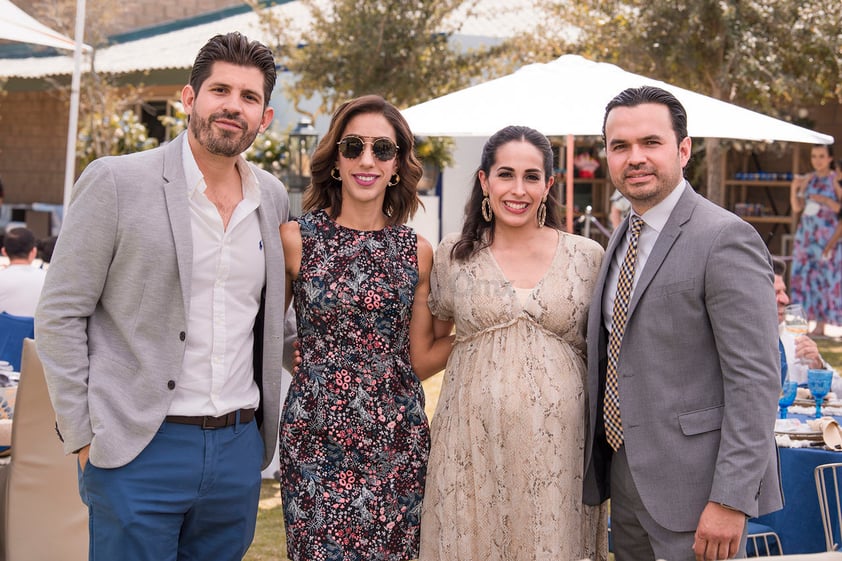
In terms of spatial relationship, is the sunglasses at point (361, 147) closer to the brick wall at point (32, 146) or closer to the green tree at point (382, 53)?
the green tree at point (382, 53)

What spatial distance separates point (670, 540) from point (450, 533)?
0.83 meters

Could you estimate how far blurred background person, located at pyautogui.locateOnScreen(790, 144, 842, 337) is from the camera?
1296 centimetres

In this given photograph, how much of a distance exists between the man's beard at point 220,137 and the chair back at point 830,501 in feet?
8.86

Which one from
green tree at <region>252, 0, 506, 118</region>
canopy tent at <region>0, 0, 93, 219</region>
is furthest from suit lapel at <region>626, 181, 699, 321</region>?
green tree at <region>252, 0, 506, 118</region>

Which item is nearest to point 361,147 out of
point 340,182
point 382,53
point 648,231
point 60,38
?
point 340,182

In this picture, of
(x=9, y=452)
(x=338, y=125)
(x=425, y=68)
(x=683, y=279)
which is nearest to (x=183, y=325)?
(x=338, y=125)

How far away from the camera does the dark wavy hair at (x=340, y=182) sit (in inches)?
145

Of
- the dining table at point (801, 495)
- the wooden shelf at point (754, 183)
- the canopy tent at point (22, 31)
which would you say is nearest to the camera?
the dining table at point (801, 495)

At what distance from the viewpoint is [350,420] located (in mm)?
3445

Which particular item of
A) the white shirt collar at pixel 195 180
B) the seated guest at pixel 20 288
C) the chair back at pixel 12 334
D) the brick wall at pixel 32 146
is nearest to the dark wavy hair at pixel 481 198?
the white shirt collar at pixel 195 180

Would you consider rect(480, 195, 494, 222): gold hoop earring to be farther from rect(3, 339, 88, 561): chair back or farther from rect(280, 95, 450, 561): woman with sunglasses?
rect(3, 339, 88, 561): chair back

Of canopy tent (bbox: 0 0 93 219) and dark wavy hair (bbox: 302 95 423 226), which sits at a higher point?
canopy tent (bbox: 0 0 93 219)

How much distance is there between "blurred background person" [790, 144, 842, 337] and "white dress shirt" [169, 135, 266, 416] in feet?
37.3

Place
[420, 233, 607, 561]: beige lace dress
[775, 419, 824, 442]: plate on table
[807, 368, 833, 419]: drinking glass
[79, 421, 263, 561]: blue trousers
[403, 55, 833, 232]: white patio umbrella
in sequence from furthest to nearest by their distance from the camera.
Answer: [403, 55, 833, 232]: white patio umbrella < [807, 368, 833, 419]: drinking glass < [775, 419, 824, 442]: plate on table < [420, 233, 607, 561]: beige lace dress < [79, 421, 263, 561]: blue trousers
